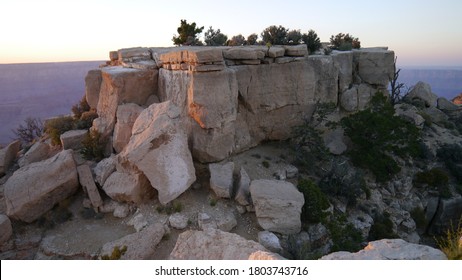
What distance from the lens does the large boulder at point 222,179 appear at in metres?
9.66

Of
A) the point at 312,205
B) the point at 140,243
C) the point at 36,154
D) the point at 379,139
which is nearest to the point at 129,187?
the point at 140,243

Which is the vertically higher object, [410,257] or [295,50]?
[295,50]

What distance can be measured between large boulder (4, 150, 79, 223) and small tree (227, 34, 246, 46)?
948cm

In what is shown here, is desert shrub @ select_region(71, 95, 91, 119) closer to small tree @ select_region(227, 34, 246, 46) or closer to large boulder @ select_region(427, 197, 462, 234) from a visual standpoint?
small tree @ select_region(227, 34, 246, 46)

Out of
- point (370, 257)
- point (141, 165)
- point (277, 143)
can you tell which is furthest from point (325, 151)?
point (370, 257)

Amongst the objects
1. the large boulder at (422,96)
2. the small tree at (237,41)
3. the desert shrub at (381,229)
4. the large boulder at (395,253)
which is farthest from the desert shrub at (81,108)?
the large boulder at (422,96)

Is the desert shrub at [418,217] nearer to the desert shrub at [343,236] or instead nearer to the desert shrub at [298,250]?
the desert shrub at [343,236]

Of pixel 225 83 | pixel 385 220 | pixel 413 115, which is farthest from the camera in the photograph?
pixel 413 115

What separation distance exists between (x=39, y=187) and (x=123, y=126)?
10.6ft

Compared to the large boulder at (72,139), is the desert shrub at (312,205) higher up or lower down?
lower down

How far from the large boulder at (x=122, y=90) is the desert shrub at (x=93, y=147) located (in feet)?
1.58

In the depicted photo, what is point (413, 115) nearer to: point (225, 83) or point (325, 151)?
point (325, 151)

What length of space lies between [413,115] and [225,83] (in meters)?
12.3

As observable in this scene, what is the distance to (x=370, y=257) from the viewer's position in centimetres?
432
